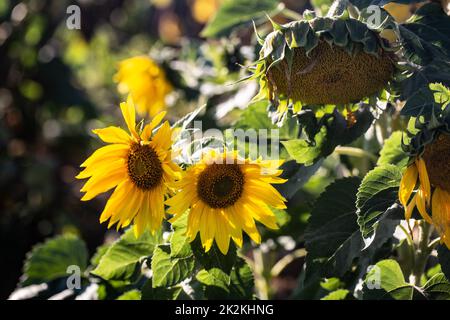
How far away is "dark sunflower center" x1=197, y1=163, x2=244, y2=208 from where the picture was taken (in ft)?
3.27

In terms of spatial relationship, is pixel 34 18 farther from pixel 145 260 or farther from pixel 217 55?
pixel 145 260

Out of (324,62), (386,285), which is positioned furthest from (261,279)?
(324,62)

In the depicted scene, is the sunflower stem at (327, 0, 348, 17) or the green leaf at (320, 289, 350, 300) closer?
the sunflower stem at (327, 0, 348, 17)

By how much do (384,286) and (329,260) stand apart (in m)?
0.08

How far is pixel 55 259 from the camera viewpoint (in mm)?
1385

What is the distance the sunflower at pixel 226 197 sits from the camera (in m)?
0.99

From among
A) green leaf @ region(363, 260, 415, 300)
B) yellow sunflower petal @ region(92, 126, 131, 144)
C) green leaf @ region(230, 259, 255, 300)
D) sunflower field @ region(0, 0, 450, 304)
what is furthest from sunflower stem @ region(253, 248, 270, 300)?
yellow sunflower petal @ region(92, 126, 131, 144)

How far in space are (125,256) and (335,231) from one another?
13.0 inches

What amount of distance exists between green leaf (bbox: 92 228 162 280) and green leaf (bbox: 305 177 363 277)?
0.25 metres

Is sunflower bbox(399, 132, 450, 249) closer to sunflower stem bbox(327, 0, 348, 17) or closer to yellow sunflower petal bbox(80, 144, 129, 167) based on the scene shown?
sunflower stem bbox(327, 0, 348, 17)

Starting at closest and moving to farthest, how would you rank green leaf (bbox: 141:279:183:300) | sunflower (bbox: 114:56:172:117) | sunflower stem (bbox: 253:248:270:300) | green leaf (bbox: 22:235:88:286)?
green leaf (bbox: 141:279:183:300)
green leaf (bbox: 22:235:88:286)
sunflower stem (bbox: 253:248:270:300)
sunflower (bbox: 114:56:172:117)

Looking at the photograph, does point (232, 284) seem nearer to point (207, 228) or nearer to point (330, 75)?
point (207, 228)

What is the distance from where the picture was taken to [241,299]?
44.3 inches

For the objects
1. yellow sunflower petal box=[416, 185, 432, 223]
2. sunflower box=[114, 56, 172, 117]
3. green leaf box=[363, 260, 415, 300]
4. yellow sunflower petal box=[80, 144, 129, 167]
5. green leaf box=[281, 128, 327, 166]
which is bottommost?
green leaf box=[363, 260, 415, 300]
